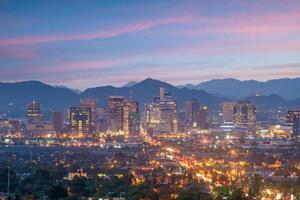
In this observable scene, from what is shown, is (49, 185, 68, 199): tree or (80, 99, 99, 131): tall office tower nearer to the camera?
(49, 185, 68, 199): tree

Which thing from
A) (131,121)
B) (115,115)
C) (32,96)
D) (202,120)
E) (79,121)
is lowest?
(202,120)

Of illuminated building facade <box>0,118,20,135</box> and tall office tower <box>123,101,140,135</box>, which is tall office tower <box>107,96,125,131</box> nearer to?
tall office tower <box>123,101,140,135</box>

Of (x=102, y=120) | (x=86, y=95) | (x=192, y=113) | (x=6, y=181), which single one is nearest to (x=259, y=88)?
(x=86, y=95)

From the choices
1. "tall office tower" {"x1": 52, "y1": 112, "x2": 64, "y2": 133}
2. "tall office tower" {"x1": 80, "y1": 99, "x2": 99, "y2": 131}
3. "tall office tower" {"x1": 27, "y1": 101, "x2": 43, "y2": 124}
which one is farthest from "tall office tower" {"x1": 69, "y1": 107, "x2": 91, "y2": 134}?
"tall office tower" {"x1": 27, "y1": 101, "x2": 43, "y2": 124}

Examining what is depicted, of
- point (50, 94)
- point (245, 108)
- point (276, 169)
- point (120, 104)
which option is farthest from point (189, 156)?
point (50, 94)

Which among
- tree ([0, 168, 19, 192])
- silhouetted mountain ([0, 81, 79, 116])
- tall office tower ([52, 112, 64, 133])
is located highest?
silhouetted mountain ([0, 81, 79, 116])

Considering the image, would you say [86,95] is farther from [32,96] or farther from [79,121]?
[79,121]
